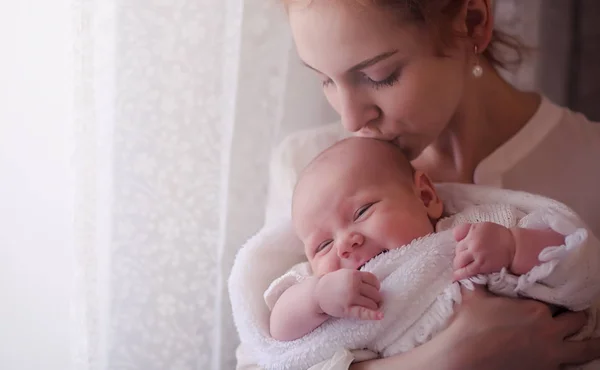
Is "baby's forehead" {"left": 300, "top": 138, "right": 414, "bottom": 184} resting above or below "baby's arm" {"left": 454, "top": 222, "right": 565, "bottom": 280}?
above

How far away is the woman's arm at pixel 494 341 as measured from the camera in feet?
2.76

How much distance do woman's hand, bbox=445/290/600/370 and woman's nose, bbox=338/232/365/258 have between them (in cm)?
15

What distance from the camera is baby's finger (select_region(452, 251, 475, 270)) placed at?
0.82 meters

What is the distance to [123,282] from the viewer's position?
3.82 feet

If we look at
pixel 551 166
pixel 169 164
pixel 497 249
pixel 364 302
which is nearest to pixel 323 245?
pixel 364 302

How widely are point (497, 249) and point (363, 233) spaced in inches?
7.1

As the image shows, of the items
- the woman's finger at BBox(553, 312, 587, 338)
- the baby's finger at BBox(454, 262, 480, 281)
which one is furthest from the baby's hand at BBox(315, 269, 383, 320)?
the woman's finger at BBox(553, 312, 587, 338)

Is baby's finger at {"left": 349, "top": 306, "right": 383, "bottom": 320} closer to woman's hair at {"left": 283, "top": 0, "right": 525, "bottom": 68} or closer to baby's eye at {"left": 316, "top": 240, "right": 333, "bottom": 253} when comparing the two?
baby's eye at {"left": 316, "top": 240, "right": 333, "bottom": 253}

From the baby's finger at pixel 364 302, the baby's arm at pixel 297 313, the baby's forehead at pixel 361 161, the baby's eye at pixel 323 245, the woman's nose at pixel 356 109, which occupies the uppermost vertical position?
the woman's nose at pixel 356 109

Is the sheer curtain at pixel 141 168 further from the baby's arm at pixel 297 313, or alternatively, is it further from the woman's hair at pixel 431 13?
the baby's arm at pixel 297 313

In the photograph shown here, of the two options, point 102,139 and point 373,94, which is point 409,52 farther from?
point 102,139

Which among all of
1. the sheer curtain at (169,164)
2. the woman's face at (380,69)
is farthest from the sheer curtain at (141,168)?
the woman's face at (380,69)

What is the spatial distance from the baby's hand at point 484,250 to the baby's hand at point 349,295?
0.11 metres

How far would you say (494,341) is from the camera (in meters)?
0.85
